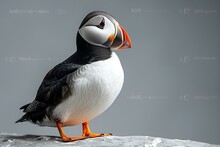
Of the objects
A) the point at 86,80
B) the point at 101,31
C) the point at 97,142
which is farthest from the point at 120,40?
the point at 97,142

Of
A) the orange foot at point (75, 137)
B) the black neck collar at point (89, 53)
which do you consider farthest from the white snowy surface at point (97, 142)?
the black neck collar at point (89, 53)

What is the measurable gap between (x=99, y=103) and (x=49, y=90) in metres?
0.31

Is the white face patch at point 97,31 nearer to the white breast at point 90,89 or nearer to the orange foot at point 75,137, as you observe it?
the white breast at point 90,89

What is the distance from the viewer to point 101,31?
2.70 meters

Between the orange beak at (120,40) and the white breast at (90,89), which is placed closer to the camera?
the white breast at (90,89)

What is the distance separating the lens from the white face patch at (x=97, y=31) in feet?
8.86

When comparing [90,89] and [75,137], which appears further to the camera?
[75,137]

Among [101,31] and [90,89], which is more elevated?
[101,31]

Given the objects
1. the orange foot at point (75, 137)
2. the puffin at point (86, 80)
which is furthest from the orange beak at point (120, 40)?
the orange foot at point (75, 137)

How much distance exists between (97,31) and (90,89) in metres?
0.35

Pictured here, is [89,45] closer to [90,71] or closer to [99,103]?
[90,71]

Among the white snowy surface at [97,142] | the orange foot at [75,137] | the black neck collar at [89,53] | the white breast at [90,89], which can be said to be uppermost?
the black neck collar at [89,53]

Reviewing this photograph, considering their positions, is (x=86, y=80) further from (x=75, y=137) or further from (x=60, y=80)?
(x=75, y=137)

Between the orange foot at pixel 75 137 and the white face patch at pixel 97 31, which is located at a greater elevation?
the white face patch at pixel 97 31
